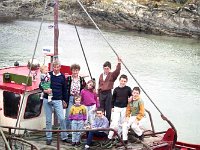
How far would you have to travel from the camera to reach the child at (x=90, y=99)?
1045 centimetres

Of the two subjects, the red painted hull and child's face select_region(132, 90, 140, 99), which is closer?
child's face select_region(132, 90, 140, 99)

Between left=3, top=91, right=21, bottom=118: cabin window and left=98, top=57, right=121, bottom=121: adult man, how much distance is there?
2238 millimetres

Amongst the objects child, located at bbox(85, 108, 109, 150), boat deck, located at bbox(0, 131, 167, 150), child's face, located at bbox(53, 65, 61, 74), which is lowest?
boat deck, located at bbox(0, 131, 167, 150)

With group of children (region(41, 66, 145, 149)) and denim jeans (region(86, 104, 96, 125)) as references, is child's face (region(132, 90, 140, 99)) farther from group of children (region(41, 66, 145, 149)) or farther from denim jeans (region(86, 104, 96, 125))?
denim jeans (region(86, 104, 96, 125))

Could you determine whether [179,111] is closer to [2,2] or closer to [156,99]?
[156,99]

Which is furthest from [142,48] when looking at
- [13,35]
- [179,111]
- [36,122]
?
[36,122]

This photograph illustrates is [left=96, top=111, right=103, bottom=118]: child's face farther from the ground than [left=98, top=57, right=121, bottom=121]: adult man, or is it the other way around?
[left=98, top=57, right=121, bottom=121]: adult man

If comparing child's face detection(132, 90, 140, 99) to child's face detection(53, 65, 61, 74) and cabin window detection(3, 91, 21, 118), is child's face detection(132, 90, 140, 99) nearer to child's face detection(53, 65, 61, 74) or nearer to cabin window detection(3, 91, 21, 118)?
child's face detection(53, 65, 61, 74)

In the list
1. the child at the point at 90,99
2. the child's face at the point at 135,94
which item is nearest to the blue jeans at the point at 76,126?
the child at the point at 90,99

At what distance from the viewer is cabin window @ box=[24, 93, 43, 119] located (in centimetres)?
1103

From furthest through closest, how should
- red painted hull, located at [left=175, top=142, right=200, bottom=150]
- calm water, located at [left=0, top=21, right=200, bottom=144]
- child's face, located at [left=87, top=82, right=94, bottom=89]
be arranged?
calm water, located at [left=0, top=21, right=200, bottom=144] < red painted hull, located at [left=175, top=142, right=200, bottom=150] < child's face, located at [left=87, top=82, right=94, bottom=89]

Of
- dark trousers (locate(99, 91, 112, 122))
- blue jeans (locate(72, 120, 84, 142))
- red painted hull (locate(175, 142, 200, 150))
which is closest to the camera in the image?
blue jeans (locate(72, 120, 84, 142))

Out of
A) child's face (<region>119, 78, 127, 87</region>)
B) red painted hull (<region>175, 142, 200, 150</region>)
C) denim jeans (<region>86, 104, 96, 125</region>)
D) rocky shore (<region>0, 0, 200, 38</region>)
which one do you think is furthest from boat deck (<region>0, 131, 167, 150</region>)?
rocky shore (<region>0, 0, 200, 38</region>)

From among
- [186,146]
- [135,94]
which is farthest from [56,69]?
[186,146]
